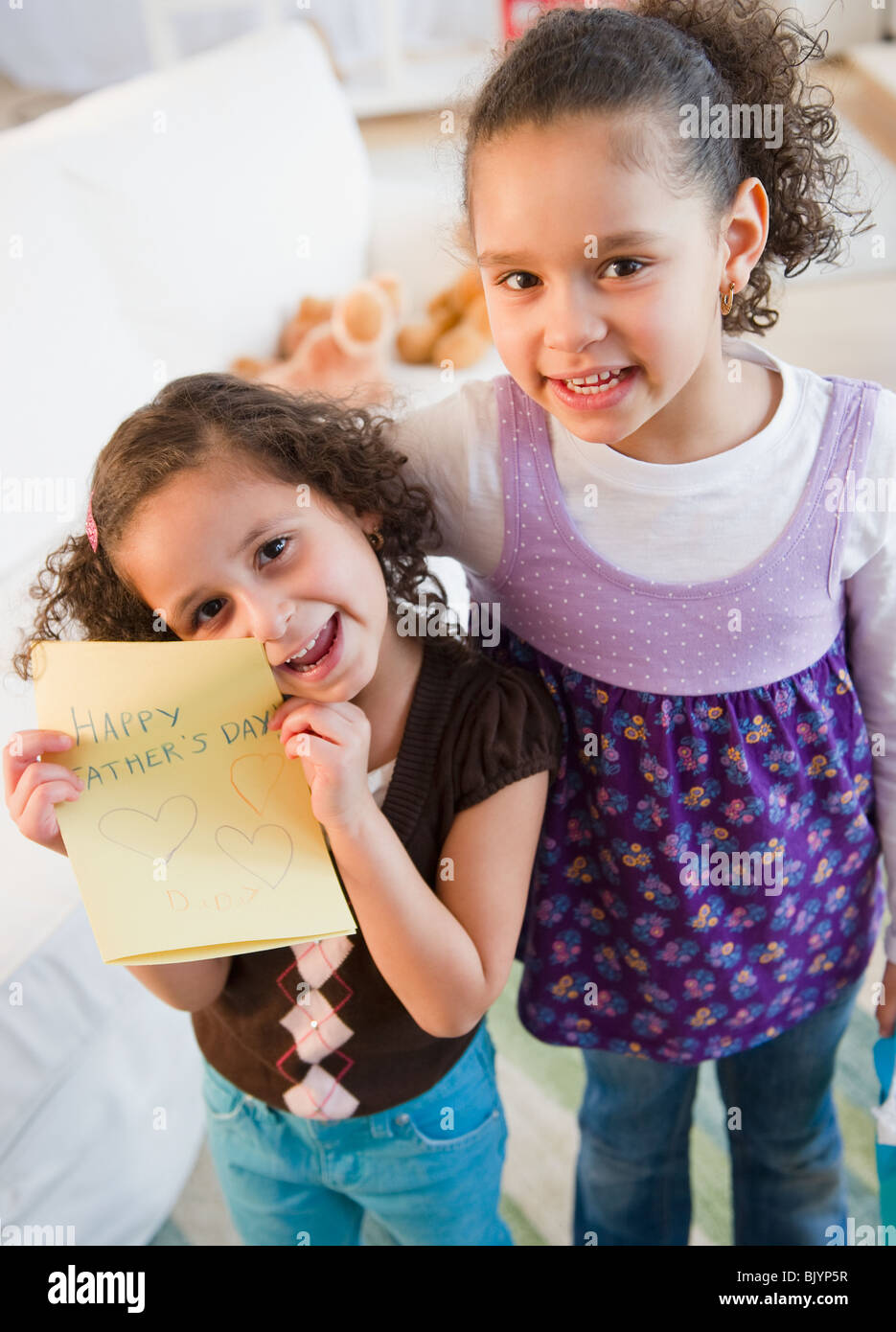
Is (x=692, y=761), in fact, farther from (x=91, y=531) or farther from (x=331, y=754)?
(x=91, y=531)

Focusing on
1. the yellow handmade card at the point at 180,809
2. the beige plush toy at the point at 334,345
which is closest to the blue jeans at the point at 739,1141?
the yellow handmade card at the point at 180,809

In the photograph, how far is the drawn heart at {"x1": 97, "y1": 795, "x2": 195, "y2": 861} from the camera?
684mm

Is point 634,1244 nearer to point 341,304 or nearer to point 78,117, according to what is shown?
point 341,304

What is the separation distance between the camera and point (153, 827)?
2.26 ft

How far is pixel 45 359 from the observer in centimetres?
174

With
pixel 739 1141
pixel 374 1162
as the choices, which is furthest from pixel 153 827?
pixel 739 1141

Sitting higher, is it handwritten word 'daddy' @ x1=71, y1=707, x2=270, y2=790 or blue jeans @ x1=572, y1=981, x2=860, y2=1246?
handwritten word 'daddy' @ x1=71, y1=707, x2=270, y2=790

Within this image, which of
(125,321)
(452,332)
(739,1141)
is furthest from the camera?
(452,332)

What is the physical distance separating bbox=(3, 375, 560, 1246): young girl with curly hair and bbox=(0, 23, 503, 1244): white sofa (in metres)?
0.30

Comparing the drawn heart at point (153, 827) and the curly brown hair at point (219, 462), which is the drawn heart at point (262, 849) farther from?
the curly brown hair at point (219, 462)

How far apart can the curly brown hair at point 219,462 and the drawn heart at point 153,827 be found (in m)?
0.13

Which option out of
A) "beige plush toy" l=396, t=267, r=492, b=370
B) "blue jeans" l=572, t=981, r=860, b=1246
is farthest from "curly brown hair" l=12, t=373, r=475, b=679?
"beige plush toy" l=396, t=267, r=492, b=370

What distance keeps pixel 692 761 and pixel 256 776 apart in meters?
0.32

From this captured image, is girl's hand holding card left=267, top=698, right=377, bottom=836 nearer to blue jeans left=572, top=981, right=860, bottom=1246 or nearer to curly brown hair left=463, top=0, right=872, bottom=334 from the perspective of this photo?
curly brown hair left=463, top=0, right=872, bottom=334
